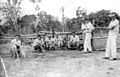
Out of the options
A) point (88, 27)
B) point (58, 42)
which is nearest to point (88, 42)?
point (88, 27)

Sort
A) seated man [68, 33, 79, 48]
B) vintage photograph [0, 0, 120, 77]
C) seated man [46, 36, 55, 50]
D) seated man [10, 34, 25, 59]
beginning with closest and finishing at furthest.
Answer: vintage photograph [0, 0, 120, 77] → seated man [10, 34, 25, 59] → seated man [68, 33, 79, 48] → seated man [46, 36, 55, 50]

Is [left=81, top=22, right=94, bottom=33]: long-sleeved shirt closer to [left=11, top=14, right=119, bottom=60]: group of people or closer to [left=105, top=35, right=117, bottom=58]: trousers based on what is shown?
[left=11, top=14, right=119, bottom=60]: group of people

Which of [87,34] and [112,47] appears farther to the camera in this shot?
[87,34]

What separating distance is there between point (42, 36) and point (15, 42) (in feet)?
8.90

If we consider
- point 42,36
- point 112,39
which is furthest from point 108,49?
point 42,36

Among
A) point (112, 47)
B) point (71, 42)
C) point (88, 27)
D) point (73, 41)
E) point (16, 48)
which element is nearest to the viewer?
point (112, 47)

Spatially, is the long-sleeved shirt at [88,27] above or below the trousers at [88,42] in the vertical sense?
above

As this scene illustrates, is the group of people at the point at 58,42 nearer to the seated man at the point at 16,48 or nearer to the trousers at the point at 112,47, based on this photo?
the seated man at the point at 16,48

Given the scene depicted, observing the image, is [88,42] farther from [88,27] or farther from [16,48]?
[16,48]

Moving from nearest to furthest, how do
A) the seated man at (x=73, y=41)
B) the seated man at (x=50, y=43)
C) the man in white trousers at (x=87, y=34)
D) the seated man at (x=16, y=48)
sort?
the seated man at (x=16, y=48)
the man in white trousers at (x=87, y=34)
the seated man at (x=73, y=41)
the seated man at (x=50, y=43)

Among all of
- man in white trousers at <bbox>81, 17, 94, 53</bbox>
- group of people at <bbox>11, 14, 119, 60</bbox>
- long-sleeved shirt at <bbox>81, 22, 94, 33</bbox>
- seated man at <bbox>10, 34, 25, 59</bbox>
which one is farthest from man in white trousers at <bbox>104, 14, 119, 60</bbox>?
seated man at <bbox>10, 34, 25, 59</bbox>

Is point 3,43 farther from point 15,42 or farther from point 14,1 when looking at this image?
point 14,1

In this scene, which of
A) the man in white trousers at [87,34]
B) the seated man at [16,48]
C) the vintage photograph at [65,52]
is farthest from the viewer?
the man in white trousers at [87,34]

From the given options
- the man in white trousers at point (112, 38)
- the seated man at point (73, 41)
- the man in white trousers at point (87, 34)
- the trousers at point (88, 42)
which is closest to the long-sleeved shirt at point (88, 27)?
the man in white trousers at point (87, 34)
